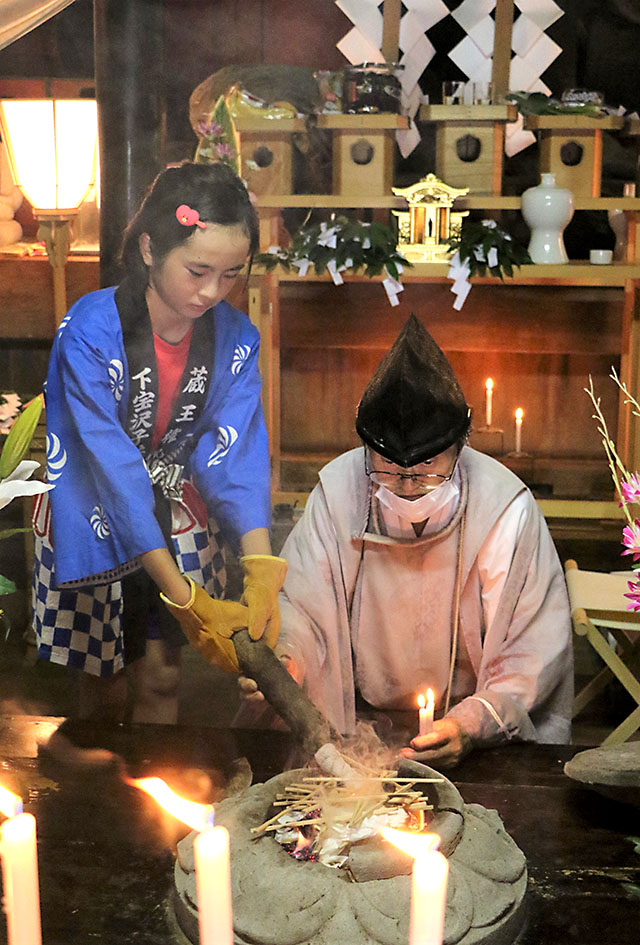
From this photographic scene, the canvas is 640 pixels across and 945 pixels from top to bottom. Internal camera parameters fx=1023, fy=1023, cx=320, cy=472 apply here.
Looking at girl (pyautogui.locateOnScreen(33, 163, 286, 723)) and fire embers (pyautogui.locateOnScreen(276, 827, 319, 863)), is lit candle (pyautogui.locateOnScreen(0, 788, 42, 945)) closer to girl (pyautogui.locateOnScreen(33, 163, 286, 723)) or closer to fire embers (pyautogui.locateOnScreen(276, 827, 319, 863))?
fire embers (pyautogui.locateOnScreen(276, 827, 319, 863))

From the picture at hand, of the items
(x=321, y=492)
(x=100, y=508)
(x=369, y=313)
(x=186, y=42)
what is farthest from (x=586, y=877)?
(x=186, y=42)

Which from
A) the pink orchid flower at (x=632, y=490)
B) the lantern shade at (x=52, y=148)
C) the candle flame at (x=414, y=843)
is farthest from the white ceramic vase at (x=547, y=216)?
the candle flame at (x=414, y=843)

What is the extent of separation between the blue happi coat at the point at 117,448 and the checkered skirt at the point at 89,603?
5cm

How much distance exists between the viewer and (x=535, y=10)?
2789 millimetres

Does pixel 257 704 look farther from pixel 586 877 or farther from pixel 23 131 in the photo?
pixel 23 131

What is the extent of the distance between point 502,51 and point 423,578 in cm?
150

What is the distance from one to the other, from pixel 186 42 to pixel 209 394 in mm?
905

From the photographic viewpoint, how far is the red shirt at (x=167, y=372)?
2477mm

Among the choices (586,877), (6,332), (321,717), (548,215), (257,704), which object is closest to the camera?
(586,877)

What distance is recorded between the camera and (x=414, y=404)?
7.41ft

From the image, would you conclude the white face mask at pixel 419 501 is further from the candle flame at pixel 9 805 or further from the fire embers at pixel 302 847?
the candle flame at pixel 9 805

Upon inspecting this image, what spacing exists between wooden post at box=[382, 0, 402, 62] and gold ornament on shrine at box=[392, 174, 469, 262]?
0.35m

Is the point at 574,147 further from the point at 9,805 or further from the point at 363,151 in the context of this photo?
the point at 9,805

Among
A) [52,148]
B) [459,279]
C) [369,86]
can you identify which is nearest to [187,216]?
[52,148]
